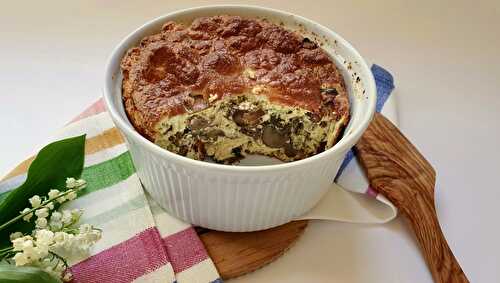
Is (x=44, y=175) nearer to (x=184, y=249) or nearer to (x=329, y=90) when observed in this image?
(x=184, y=249)

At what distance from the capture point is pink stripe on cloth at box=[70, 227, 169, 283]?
1292mm

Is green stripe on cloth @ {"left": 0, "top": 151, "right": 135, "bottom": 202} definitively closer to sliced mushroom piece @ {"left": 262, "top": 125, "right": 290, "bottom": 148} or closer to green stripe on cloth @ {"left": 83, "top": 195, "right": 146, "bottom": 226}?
green stripe on cloth @ {"left": 83, "top": 195, "right": 146, "bottom": 226}

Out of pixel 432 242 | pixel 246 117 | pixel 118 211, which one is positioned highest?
pixel 246 117

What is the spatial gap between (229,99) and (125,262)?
0.51 m

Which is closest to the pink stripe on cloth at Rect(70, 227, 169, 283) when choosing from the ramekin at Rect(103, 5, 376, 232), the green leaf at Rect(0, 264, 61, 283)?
the ramekin at Rect(103, 5, 376, 232)

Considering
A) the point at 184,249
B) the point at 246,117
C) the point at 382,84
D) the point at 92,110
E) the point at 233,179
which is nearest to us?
the point at 233,179

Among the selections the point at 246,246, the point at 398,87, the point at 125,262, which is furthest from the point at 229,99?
the point at 398,87

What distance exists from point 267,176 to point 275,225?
261 mm

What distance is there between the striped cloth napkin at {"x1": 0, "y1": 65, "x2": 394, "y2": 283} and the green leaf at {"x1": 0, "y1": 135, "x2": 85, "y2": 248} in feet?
0.49

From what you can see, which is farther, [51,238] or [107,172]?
[107,172]

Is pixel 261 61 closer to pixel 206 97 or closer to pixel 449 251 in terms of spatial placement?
pixel 206 97

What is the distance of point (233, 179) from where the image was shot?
125 centimetres

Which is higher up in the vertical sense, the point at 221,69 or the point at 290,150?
the point at 221,69

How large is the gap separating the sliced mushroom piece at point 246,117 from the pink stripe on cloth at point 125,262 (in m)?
0.38
